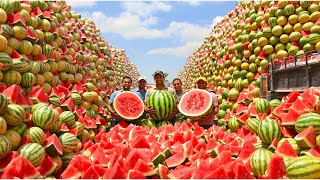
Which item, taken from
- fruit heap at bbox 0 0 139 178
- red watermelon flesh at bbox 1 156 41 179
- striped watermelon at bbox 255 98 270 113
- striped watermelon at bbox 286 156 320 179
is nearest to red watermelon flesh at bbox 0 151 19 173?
fruit heap at bbox 0 0 139 178

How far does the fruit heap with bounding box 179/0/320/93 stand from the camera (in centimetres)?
586

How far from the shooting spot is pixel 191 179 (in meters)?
1.95

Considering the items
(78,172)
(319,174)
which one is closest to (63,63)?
(78,172)

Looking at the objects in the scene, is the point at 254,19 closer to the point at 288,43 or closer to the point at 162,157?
the point at 288,43

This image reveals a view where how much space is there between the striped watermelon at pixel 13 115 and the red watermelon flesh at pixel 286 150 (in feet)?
7.27

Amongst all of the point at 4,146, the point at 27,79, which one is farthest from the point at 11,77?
the point at 4,146

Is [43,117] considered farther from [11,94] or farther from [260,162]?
[260,162]

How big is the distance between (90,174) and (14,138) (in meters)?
0.98

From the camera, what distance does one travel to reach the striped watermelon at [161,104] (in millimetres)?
4547

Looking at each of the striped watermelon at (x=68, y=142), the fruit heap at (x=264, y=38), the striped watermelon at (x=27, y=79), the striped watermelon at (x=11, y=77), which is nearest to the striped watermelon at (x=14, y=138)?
the striped watermelon at (x=68, y=142)

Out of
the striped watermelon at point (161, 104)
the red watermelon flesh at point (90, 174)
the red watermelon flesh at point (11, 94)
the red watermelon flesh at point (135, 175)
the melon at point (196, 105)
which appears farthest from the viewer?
the melon at point (196, 105)

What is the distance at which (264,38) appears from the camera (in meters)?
6.55

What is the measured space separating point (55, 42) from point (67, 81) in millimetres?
654

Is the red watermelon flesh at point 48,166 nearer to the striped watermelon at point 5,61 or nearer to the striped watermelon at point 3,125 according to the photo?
the striped watermelon at point 3,125
